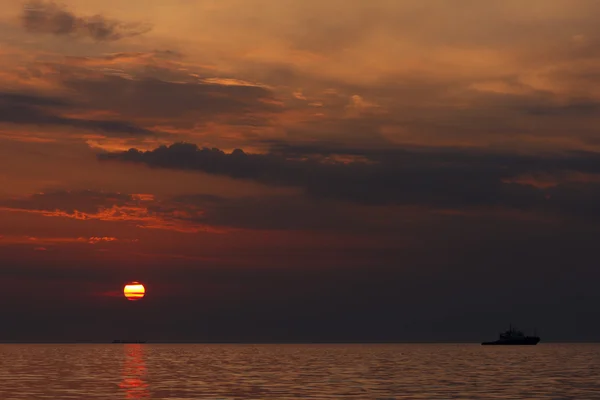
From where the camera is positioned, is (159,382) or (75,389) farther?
(159,382)

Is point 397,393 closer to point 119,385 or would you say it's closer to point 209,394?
point 209,394

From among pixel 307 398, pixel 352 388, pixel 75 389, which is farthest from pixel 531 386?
pixel 75 389

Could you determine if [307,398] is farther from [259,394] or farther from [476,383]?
[476,383]

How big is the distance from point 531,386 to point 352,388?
968 inches

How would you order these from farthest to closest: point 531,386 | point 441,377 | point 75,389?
point 441,377
point 531,386
point 75,389

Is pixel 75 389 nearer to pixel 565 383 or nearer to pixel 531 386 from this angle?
pixel 531 386

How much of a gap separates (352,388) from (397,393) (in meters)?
10.9

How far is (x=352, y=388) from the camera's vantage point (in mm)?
113750

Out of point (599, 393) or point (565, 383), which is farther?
point (565, 383)

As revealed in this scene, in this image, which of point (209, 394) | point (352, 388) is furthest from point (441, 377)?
point (209, 394)

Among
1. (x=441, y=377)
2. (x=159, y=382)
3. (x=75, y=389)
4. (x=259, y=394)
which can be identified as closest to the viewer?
(x=259, y=394)

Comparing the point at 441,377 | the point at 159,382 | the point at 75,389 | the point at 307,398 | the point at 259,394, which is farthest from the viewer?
the point at 441,377

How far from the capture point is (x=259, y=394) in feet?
340

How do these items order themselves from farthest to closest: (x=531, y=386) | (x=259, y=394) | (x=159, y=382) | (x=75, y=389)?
(x=159, y=382) → (x=531, y=386) → (x=75, y=389) → (x=259, y=394)
